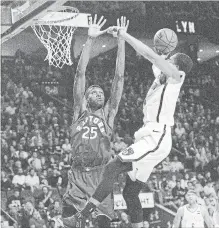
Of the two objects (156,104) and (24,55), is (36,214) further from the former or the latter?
(24,55)

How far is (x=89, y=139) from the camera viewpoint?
5.45 m

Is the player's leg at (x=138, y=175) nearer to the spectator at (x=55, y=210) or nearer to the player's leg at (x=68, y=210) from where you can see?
the player's leg at (x=68, y=210)

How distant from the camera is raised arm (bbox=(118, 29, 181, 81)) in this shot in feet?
15.7

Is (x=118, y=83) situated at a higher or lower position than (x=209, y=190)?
higher

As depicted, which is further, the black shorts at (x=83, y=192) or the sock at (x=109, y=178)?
the black shorts at (x=83, y=192)

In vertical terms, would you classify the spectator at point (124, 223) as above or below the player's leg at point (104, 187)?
below

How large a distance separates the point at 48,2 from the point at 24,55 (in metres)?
14.4

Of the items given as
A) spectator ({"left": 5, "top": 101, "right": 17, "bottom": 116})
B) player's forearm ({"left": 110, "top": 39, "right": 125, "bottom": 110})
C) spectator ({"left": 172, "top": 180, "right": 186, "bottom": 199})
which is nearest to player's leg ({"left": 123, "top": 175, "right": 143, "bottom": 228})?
player's forearm ({"left": 110, "top": 39, "right": 125, "bottom": 110})

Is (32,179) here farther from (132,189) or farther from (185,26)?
(185,26)

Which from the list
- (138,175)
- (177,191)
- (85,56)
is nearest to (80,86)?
(85,56)

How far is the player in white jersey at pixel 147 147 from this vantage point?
4.92m

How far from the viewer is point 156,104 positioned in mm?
5207

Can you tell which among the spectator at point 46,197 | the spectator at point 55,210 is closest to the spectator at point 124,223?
the spectator at point 55,210

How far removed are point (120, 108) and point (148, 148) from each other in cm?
1444
